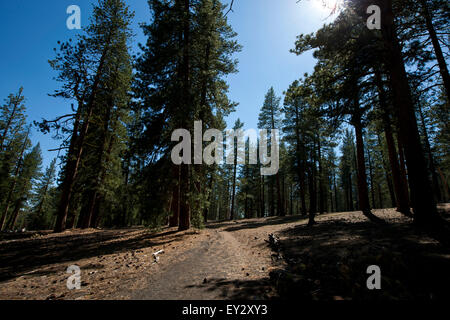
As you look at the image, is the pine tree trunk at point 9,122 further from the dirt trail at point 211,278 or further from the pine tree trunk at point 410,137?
the pine tree trunk at point 410,137

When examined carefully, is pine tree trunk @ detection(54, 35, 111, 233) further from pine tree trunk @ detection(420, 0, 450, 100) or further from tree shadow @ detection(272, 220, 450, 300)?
pine tree trunk @ detection(420, 0, 450, 100)

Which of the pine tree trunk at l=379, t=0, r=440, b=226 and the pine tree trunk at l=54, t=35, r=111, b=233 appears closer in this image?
the pine tree trunk at l=379, t=0, r=440, b=226

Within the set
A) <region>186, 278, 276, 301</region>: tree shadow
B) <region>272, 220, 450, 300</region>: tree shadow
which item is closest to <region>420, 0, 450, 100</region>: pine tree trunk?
<region>272, 220, 450, 300</region>: tree shadow

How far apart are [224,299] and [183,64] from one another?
1307 cm

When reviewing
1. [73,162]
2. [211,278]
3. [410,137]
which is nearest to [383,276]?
[211,278]

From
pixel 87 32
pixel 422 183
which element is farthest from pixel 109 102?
pixel 422 183

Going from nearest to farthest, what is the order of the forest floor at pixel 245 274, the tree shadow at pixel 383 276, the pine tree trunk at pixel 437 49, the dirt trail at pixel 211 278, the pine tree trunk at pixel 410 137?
the tree shadow at pixel 383 276
the forest floor at pixel 245 274
the dirt trail at pixel 211 278
the pine tree trunk at pixel 410 137
the pine tree trunk at pixel 437 49

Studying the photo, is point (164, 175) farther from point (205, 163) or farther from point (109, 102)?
point (109, 102)

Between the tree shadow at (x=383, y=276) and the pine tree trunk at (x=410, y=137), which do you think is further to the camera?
the pine tree trunk at (x=410, y=137)

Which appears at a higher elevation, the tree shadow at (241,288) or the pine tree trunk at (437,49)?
the pine tree trunk at (437,49)

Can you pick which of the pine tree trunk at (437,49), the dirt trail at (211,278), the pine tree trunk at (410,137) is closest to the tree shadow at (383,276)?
the dirt trail at (211,278)

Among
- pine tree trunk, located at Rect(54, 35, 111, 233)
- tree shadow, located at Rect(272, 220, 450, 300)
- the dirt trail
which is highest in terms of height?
pine tree trunk, located at Rect(54, 35, 111, 233)

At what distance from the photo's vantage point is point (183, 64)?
12391 millimetres

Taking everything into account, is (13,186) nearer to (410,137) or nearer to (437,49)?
(410,137)
